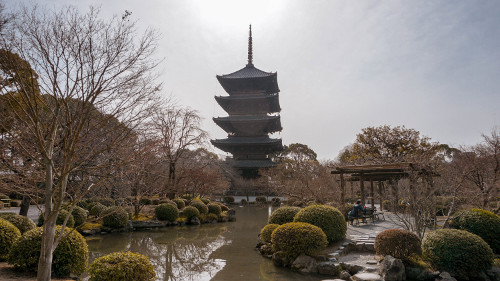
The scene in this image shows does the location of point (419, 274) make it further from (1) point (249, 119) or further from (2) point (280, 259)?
(1) point (249, 119)

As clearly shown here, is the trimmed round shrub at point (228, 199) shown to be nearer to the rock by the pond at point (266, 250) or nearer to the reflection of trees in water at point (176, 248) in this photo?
the reflection of trees in water at point (176, 248)

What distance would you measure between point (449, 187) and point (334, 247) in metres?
6.81

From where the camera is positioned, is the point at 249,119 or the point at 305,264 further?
the point at 249,119

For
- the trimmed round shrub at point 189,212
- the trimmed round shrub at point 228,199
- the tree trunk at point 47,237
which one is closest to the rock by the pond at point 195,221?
the trimmed round shrub at point 189,212

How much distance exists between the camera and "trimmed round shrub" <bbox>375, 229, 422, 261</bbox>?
6.89 m

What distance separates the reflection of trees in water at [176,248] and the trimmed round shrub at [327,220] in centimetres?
283

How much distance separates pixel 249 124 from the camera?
3366cm

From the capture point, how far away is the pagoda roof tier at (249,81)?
33469 mm

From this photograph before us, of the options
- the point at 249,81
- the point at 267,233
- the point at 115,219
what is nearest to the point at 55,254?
the point at 267,233

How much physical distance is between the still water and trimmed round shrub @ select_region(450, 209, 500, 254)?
174 inches

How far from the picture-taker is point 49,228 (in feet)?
13.3

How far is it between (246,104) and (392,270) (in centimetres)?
2926

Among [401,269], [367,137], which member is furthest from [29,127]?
[367,137]

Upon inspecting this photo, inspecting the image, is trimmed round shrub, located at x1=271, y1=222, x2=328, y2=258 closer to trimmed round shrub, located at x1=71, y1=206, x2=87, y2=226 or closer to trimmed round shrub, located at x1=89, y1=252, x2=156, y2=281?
trimmed round shrub, located at x1=89, y1=252, x2=156, y2=281
